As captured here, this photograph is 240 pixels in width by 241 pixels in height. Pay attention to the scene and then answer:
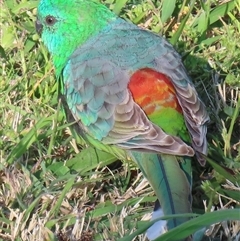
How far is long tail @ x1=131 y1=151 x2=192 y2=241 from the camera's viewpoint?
302 centimetres

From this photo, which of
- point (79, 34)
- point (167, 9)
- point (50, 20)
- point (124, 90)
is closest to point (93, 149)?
point (124, 90)

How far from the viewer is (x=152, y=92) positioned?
3443 mm

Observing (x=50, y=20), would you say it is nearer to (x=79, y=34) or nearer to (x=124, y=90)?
(x=79, y=34)

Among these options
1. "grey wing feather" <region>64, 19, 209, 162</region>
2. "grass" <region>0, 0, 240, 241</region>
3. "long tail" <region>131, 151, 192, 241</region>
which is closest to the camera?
"long tail" <region>131, 151, 192, 241</region>

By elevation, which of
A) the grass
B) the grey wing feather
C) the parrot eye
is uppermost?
the parrot eye

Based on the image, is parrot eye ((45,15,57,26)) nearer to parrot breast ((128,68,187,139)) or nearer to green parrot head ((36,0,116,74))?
green parrot head ((36,0,116,74))

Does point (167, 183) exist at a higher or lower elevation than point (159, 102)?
lower

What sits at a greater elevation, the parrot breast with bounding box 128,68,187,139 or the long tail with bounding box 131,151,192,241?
the parrot breast with bounding box 128,68,187,139

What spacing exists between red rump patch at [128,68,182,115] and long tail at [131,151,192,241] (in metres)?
0.24

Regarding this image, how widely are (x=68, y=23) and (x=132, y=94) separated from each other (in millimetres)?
756

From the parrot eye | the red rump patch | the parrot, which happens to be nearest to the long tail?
the parrot

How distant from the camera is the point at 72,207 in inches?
135

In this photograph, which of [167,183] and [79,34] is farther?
[79,34]

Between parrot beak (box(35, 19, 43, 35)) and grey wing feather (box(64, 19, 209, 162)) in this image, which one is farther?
parrot beak (box(35, 19, 43, 35))
